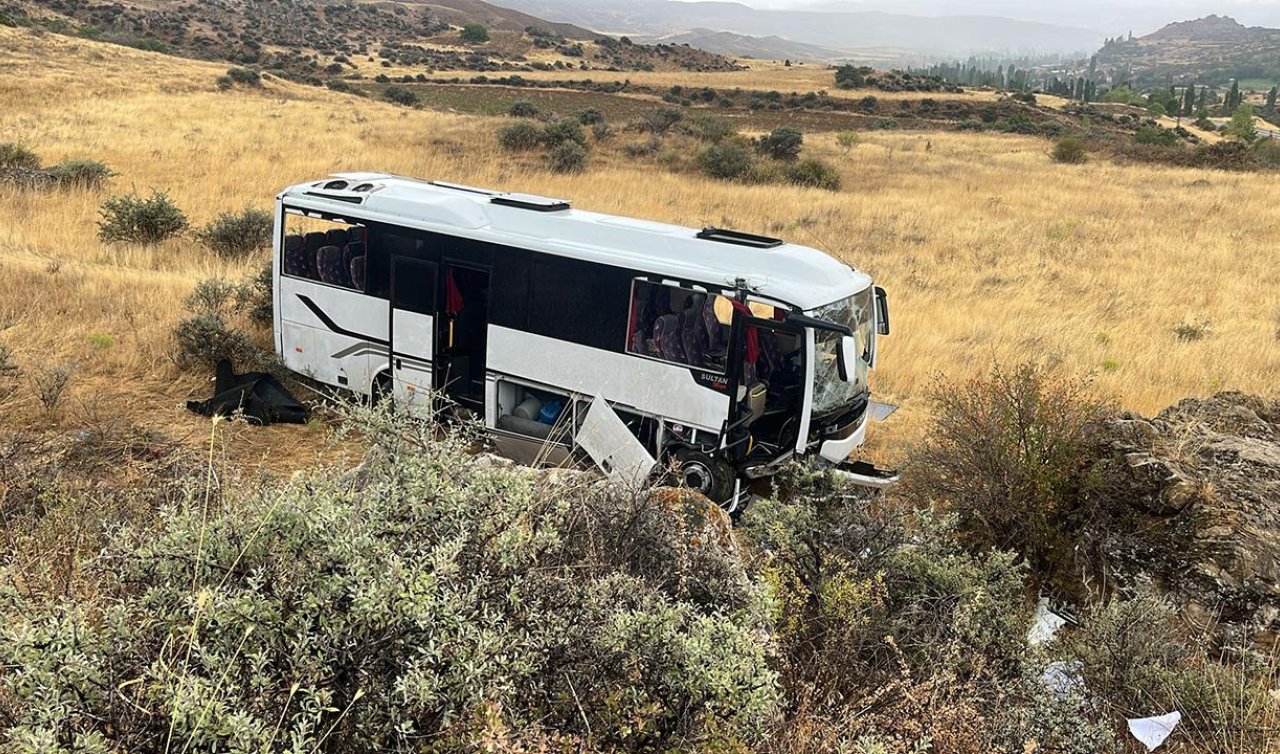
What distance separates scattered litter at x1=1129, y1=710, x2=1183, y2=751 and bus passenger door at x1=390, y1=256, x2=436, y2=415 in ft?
23.3

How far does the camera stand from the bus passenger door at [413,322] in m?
9.05

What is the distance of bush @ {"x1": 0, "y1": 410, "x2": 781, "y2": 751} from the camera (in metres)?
2.42

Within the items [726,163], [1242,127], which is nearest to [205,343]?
[726,163]

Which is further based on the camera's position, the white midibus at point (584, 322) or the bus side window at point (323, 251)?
the bus side window at point (323, 251)

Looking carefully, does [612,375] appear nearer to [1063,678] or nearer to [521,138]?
[1063,678]

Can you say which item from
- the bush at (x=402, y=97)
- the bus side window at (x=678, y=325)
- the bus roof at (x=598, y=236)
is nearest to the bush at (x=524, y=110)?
the bush at (x=402, y=97)

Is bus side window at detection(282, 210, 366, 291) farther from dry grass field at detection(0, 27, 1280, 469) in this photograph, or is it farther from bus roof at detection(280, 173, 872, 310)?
dry grass field at detection(0, 27, 1280, 469)

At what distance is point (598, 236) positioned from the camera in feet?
27.8

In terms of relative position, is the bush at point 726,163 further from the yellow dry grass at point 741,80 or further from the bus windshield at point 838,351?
the yellow dry grass at point 741,80

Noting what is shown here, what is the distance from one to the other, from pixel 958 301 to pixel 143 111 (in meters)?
31.3

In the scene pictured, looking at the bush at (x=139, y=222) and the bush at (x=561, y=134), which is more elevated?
the bush at (x=561, y=134)

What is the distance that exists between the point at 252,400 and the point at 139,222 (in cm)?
923

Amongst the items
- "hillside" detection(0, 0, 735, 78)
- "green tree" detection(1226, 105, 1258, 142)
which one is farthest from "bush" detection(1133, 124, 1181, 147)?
"hillside" detection(0, 0, 735, 78)

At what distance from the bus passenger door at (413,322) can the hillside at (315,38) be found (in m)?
54.1
